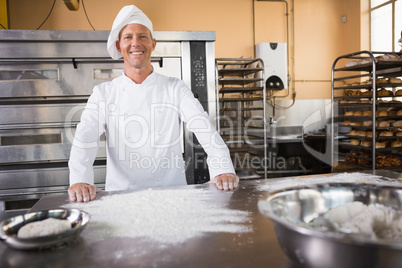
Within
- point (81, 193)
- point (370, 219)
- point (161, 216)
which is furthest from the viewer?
point (81, 193)

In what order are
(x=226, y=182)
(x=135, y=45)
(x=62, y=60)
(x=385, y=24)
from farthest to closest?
(x=385, y=24) < (x=62, y=60) < (x=135, y=45) < (x=226, y=182)

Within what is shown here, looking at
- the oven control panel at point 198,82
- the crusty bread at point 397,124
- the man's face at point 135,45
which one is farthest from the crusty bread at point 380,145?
the man's face at point 135,45

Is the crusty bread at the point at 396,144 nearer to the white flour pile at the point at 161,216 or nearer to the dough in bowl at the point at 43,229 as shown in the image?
the white flour pile at the point at 161,216

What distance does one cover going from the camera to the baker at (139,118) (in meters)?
1.91

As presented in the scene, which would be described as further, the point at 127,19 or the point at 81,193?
the point at 127,19

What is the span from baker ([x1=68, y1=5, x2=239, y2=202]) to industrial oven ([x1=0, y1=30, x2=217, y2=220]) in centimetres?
66

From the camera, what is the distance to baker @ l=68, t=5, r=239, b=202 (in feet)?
6.27

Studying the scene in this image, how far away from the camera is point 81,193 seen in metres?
1.36

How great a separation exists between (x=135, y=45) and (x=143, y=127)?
50cm

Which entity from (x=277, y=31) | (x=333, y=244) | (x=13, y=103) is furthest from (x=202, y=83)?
(x=277, y=31)

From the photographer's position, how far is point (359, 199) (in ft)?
→ 2.83

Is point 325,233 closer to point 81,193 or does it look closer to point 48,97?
point 81,193

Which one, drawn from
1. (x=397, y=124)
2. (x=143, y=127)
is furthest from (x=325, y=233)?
(x=397, y=124)

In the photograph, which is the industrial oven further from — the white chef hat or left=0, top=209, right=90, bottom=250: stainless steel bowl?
left=0, top=209, right=90, bottom=250: stainless steel bowl
